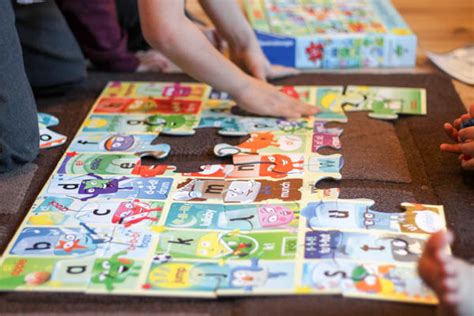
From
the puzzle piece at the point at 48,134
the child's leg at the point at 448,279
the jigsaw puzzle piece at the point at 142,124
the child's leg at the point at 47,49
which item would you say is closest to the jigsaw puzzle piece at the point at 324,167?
the jigsaw puzzle piece at the point at 142,124

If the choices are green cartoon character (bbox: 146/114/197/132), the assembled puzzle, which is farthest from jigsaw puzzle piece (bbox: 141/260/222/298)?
the assembled puzzle

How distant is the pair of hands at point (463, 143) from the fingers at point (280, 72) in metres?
0.46

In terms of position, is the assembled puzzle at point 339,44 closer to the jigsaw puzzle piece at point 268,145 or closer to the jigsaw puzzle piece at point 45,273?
the jigsaw puzzle piece at point 268,145

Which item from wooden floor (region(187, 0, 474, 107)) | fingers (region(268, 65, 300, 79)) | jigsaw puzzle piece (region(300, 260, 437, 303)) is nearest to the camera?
jigsaw puzzle piece (region(300, 260, 437, 303))

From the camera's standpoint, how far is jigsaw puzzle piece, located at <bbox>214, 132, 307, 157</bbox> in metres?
1.23

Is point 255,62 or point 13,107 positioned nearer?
point 13,107

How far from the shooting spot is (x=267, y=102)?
1353 mm

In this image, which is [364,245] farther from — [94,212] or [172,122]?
[172,122]

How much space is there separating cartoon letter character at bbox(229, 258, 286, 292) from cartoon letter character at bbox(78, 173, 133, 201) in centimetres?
29

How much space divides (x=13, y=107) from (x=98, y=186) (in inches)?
8.6

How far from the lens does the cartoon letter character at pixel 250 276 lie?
0.91 metres

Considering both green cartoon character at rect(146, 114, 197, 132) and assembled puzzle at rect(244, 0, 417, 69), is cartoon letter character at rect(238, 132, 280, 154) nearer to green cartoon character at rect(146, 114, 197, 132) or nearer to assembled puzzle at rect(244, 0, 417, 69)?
green cartoon character at rect(146, 114, 197, 132)

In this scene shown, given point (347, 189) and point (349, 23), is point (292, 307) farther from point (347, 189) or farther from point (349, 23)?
point (349, 23)

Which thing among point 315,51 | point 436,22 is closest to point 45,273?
point 315,51
